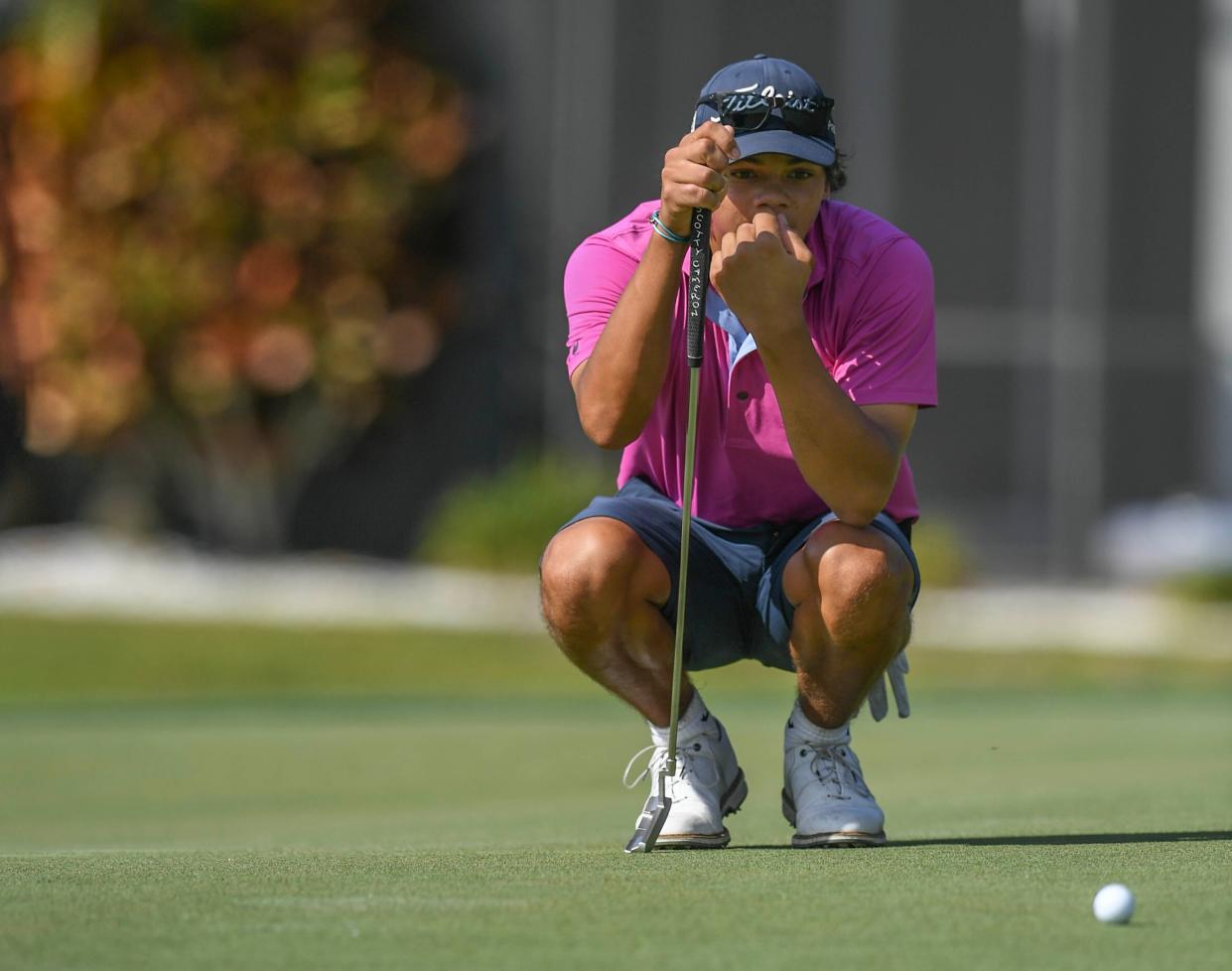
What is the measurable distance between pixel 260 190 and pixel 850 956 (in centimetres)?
1485

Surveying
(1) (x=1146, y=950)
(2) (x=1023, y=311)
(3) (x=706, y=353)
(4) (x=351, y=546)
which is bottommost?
(4) (x=351, y=546)

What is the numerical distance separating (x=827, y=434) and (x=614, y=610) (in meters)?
0.63

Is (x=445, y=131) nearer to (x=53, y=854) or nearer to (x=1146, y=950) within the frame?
(x=53, y=854)

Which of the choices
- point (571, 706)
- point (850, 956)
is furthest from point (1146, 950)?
point (571, 706)

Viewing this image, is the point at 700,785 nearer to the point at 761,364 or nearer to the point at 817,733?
the point at 817,733

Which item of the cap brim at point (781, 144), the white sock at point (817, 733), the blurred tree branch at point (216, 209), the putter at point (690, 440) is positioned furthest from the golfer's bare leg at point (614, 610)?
the blurred tree branch at point (216, 209)

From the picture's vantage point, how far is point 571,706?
38.1ft

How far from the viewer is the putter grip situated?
4.31m

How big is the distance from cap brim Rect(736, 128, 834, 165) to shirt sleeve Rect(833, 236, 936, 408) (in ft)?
0.96

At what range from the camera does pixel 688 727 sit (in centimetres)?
476

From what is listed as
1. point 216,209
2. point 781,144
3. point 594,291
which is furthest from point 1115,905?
point 216,209

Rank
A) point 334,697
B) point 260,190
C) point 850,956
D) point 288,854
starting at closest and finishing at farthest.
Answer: point 850,956 → point 288,854 → point 334,697 → point 260,190

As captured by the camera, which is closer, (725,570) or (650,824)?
(650,824)

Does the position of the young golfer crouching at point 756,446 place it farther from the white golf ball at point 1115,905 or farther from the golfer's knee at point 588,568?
the white golf ball at point 1115,905
